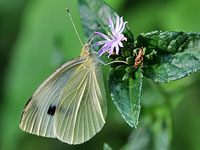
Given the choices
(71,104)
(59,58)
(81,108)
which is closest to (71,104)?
(71,104)

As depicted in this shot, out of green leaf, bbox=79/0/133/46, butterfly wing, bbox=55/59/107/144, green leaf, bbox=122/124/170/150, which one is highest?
green leaf, bbox=79/0/133/46

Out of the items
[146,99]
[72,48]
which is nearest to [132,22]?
[72,48]

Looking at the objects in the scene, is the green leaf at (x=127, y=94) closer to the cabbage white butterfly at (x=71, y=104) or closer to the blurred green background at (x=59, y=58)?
the cabbage white butterfly at (x=71, y=104)

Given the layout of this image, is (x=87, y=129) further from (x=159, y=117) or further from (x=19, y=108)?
(x=19, y=108)

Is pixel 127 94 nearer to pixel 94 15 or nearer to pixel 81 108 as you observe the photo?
pixel 81 108

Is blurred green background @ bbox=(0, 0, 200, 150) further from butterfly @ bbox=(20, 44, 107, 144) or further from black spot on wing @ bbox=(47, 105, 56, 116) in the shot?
black spot on wing @ bbox=(47, 105, 56, 116)

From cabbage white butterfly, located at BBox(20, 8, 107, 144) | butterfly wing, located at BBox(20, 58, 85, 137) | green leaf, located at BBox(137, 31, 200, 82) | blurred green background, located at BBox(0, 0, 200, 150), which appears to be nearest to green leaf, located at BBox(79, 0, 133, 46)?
cabbage white butterfly, located at BBox(20, 8, 107, 144)
